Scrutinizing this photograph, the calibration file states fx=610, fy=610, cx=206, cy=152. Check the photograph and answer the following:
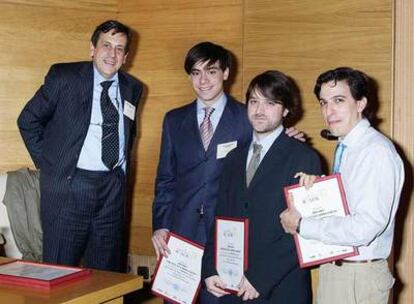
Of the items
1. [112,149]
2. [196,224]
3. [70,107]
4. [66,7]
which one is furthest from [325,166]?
[66,7]

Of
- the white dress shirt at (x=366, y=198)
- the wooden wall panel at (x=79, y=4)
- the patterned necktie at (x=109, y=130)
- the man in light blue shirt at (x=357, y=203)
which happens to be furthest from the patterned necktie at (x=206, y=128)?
the wooden wall panel at (x=79, y=4)

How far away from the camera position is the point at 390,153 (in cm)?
210

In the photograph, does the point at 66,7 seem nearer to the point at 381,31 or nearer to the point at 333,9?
the point at 333,9

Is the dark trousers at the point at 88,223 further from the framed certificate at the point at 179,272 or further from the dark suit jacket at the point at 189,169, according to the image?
the framed certificate at the point at 179,272

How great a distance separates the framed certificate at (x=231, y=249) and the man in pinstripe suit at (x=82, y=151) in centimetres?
85

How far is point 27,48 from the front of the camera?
12.7 feet

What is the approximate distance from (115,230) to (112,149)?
1.44 ft

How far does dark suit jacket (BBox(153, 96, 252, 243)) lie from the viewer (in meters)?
2.86

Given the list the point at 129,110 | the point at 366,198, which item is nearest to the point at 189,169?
the point at 129,110

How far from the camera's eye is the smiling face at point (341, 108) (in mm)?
2217

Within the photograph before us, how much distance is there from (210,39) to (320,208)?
6.61 ft

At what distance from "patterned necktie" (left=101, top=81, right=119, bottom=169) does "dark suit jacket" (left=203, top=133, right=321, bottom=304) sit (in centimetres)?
86

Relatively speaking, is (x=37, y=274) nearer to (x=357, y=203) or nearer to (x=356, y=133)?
(x=357, y=203)

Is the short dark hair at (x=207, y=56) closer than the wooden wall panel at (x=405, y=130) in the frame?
Yes
